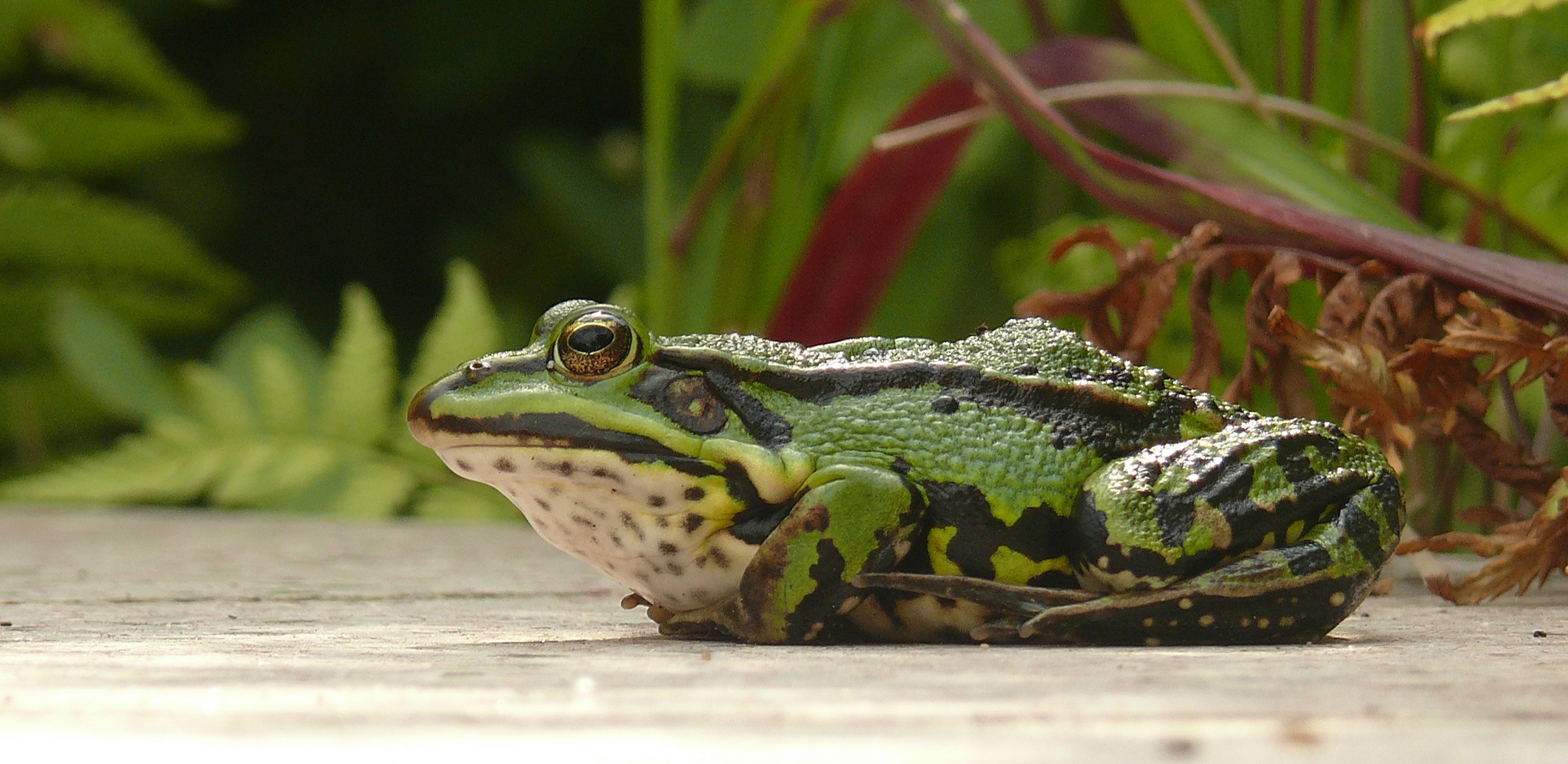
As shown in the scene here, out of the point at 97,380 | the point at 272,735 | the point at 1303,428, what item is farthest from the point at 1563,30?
the point at 97,380

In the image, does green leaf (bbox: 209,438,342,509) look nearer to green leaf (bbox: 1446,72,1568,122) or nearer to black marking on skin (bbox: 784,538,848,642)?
black marking on skin (bbox: 784,538,848,642)

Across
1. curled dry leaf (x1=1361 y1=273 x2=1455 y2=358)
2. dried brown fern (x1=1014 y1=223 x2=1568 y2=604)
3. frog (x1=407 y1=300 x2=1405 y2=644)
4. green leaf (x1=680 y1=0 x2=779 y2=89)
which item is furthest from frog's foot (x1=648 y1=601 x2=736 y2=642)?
green leaf (x1=680 y1=0 x2=779 y2=89)

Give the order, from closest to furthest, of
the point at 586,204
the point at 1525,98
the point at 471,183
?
the point at 1525,98, the point at 586,204, the point at 471,183

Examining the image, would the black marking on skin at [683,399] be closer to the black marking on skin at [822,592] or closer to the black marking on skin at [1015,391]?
the black marking on skin at [1015,391]

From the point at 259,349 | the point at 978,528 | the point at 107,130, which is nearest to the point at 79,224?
the point at 107,130

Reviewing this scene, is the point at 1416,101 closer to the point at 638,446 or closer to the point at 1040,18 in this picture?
the point at 1040,18

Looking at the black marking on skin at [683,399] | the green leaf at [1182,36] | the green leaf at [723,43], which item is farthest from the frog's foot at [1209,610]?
the green leaf at [723,43]
